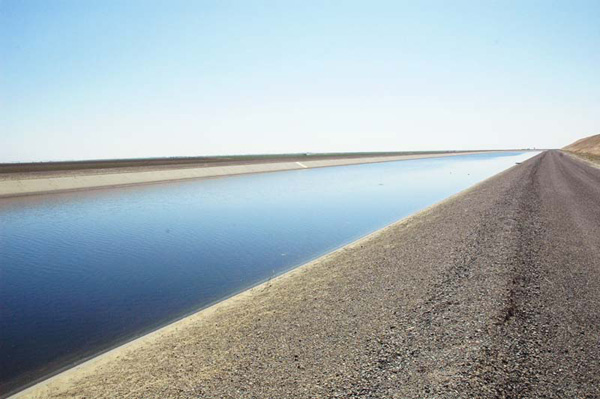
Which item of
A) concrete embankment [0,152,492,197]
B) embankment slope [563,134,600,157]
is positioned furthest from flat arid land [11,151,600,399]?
embankment slope [563,134,600,157]

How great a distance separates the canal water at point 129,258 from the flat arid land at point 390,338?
3.80 feet

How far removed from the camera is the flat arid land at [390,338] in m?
4.67

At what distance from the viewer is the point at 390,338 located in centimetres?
580

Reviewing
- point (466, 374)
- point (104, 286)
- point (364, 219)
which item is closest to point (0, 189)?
point (104, 286)

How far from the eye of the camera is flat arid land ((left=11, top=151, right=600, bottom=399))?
4.67 m

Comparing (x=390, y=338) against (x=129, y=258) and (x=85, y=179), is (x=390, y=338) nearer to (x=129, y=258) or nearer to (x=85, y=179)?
(x=129, y=258)

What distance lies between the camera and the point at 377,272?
9.61 m

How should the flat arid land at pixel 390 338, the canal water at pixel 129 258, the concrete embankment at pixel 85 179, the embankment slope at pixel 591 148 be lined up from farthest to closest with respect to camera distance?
the embankment slope at pixel 591 148
the concrete embankment at pixel 85 179
the canal water at pixel 129 258
the flat arid land at pixel 390 338

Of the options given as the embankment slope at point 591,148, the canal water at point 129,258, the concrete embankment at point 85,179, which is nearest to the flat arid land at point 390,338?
the canal water at point 129,258

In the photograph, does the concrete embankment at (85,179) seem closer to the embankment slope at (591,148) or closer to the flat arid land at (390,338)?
the flat arid land at (390,338)

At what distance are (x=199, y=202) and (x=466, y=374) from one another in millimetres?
25557

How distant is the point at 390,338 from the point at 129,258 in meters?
10.9

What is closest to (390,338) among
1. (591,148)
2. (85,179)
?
(85,179)

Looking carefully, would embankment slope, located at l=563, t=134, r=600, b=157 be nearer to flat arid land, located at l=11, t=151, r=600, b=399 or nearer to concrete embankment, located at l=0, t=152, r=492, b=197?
concrete embankment, located at l=0, t=152, r=492, b=197
